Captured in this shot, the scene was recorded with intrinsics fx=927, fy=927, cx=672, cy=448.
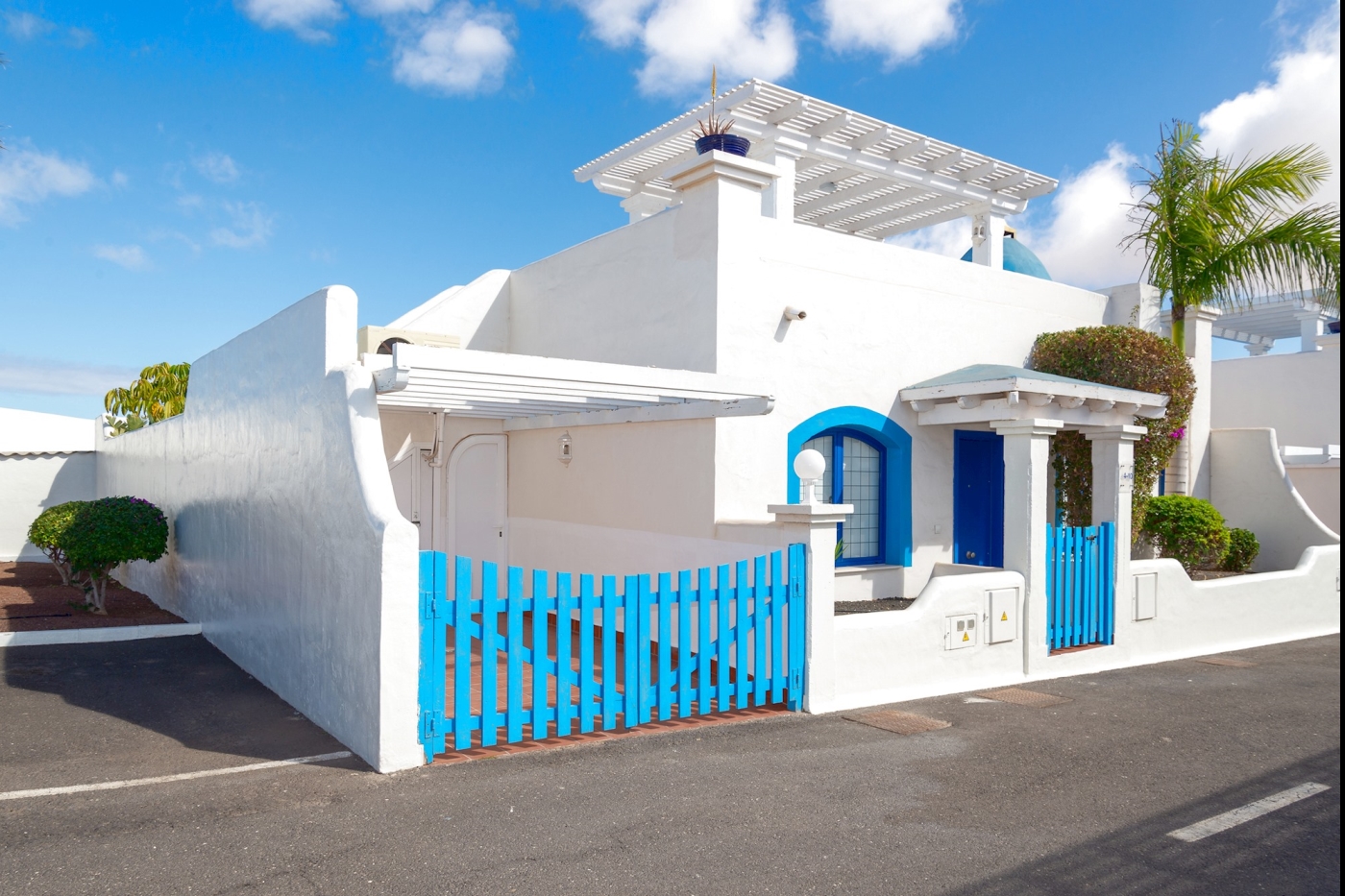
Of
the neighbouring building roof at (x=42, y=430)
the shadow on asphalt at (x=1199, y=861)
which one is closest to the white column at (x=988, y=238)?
the shadow on asphalt at (x=1199, y=861)

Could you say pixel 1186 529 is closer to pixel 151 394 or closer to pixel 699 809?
pixel 699 809

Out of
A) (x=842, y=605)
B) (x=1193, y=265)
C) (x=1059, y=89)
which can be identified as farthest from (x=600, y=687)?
(x=1193, y=265)

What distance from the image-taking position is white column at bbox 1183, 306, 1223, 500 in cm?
1379

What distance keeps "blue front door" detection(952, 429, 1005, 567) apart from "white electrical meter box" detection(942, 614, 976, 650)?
3.17 metres

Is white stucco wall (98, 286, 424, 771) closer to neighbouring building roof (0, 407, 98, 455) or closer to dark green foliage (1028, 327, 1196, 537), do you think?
dark green foliage (1028, 327, 1196, 537)

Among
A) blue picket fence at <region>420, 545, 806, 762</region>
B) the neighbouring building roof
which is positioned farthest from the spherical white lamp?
the neighbouring building roof

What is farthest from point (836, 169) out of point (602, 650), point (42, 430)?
point (42, 430)

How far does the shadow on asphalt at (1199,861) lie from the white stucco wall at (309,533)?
135 inches

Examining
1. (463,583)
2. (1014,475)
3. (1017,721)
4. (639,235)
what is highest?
(639,235)

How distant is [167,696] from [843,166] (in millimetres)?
10469

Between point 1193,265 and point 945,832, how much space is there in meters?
10.5

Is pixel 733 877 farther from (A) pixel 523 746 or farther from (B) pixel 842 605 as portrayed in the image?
(B) pixel 842 605

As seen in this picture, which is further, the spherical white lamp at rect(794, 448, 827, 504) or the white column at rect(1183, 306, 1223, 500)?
the white column at rect(1183, 306, 1223, 500)

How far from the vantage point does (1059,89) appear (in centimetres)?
1034
